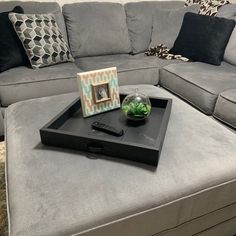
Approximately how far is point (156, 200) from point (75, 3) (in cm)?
205

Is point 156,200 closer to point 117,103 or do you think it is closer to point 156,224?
point 156,224

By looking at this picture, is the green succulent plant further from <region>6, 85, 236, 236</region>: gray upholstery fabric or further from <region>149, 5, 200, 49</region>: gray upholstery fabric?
<region>149, 5, 200, 49</region>: gray upholstery fabric

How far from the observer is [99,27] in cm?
220

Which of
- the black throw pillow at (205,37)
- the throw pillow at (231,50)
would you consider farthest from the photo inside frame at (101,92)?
the throw pillow at (231,50)

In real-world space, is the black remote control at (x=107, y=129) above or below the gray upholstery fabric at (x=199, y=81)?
above

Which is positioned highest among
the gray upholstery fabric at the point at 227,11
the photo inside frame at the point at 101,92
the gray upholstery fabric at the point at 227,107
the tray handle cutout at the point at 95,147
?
the gray upholstery fabric at the point at 227,11

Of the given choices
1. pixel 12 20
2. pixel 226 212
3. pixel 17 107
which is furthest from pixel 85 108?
pixel 12 20

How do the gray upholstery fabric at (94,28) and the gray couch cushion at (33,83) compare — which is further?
the gray upholstery fabric at (94,28)

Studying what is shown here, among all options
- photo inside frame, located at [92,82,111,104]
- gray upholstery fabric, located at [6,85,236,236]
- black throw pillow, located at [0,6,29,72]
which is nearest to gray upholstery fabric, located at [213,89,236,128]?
gray upholstery fabric, located at [6,85,236,236]

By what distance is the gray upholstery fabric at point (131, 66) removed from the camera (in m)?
1.87

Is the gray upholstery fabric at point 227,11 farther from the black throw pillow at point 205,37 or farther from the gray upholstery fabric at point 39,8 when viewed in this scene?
the gray upholstery fabric at point 39,8

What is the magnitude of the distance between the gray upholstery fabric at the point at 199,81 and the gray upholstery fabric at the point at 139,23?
0.60m

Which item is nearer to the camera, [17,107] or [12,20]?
[17,107]

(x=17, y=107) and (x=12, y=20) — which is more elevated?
(x=12, y=20)
